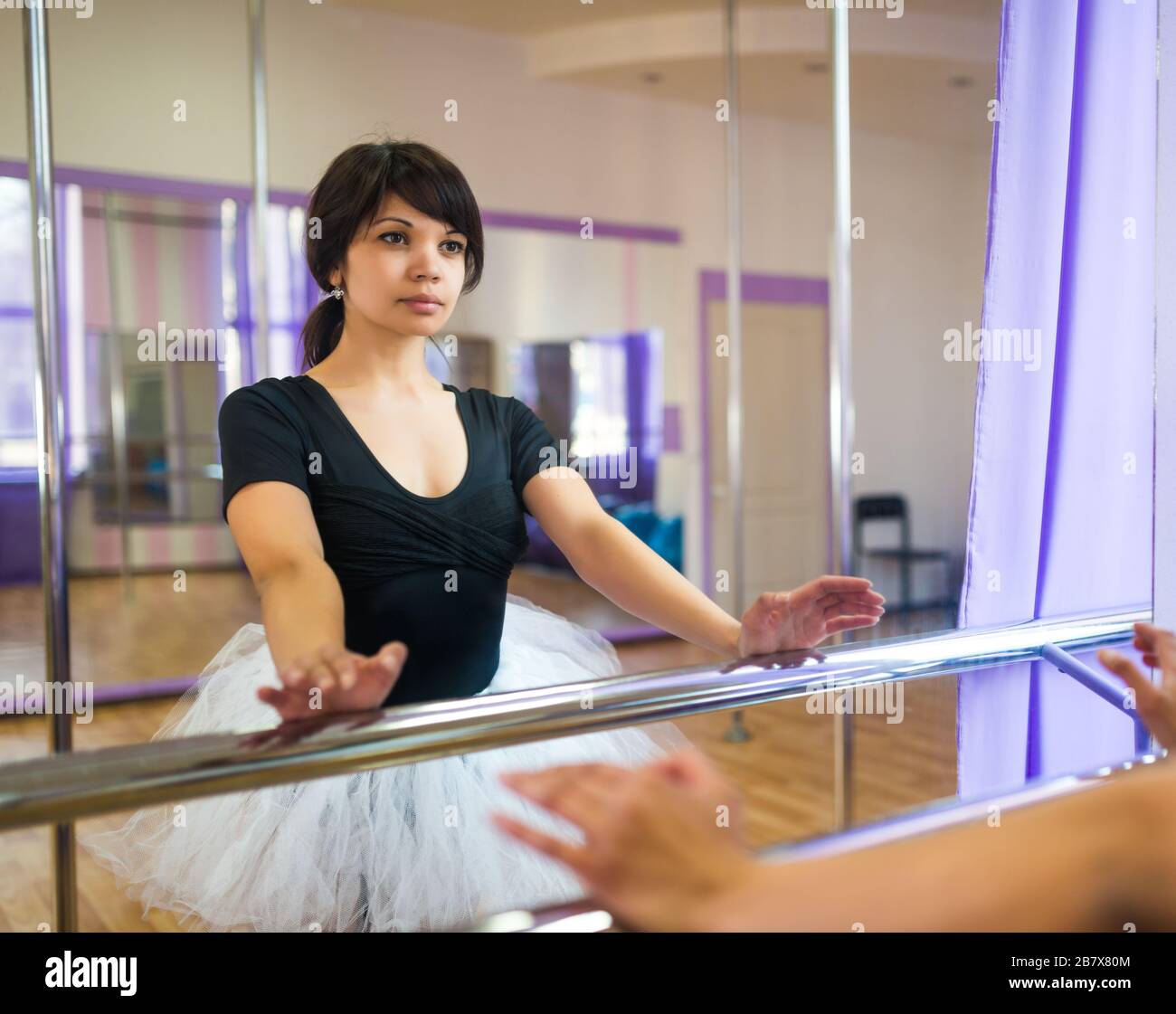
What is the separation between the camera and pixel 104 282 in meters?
5.65

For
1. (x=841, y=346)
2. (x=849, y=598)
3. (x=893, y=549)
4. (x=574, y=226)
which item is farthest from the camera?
(x=893, y=549)

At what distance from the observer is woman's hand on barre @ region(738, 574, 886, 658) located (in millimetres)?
1264

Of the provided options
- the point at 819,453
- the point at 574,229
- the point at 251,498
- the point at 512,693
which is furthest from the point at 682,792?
the point at 819,453

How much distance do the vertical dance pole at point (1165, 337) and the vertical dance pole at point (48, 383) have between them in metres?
1.54

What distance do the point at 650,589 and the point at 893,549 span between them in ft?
21.0

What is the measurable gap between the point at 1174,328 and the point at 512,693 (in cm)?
116

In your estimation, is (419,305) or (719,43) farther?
(719,43)

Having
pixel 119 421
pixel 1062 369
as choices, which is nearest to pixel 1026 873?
pixel 1062 369

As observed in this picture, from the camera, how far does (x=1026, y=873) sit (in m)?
0.65

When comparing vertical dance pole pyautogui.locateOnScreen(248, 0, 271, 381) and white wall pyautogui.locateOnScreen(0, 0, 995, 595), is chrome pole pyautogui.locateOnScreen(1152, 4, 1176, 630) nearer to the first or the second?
white wall pyautogui.locateOnScreen(0, 0, 995, 595)

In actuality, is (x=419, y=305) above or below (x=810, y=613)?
above

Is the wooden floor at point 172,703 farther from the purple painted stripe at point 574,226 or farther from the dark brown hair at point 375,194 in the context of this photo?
the purple painted stripe at point 574,226

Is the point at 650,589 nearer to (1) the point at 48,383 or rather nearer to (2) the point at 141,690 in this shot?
(1) the point at 48,383

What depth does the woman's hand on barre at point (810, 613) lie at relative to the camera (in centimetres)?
126
